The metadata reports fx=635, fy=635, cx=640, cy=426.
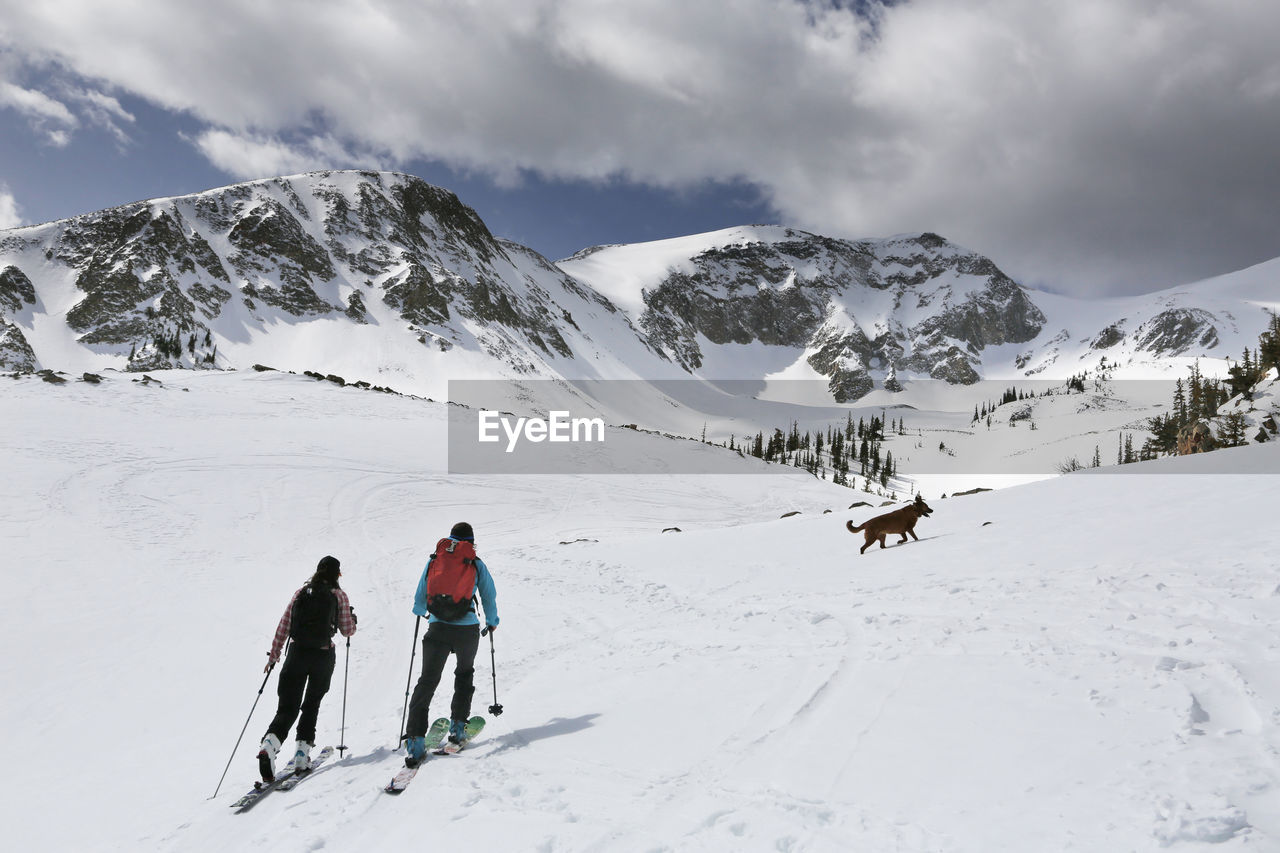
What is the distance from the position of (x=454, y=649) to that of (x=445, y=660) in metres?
0.36

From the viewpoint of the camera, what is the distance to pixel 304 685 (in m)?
8.22

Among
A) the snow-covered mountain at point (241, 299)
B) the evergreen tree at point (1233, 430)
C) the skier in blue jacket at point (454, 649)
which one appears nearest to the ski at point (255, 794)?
the skier in blue jacket at point (454, 649)

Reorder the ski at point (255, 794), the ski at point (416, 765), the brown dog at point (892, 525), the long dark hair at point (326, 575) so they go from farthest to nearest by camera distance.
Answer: the brown dog at point (892, 525) → the long dark hair at point (326, 575) → the ski at point (255, 794) → the ski at point (416, 765)

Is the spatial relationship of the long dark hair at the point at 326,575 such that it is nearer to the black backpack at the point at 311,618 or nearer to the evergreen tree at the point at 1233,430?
the black backpack at the point at 311,618

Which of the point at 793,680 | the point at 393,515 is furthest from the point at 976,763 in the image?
the point at 393,515

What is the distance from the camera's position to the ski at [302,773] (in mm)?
6958

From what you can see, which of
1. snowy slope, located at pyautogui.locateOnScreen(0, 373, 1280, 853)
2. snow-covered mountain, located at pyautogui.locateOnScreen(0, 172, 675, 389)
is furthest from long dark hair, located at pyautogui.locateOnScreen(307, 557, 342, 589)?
snow-covered mountain, located at pyautogui.locateOnScreen(0, 172, 675, 389)

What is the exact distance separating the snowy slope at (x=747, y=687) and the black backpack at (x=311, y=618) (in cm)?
154

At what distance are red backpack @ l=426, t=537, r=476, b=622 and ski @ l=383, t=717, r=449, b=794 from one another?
1.21m

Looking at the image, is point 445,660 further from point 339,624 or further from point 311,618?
point 311,618

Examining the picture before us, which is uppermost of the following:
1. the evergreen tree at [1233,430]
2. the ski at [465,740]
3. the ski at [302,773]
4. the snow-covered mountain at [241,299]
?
the snow-covered mountain at [241,299]

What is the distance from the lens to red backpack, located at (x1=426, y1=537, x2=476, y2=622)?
7652 mm

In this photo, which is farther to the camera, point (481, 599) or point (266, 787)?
point (481, 599)

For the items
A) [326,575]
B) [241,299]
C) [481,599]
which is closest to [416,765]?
[481,599]
